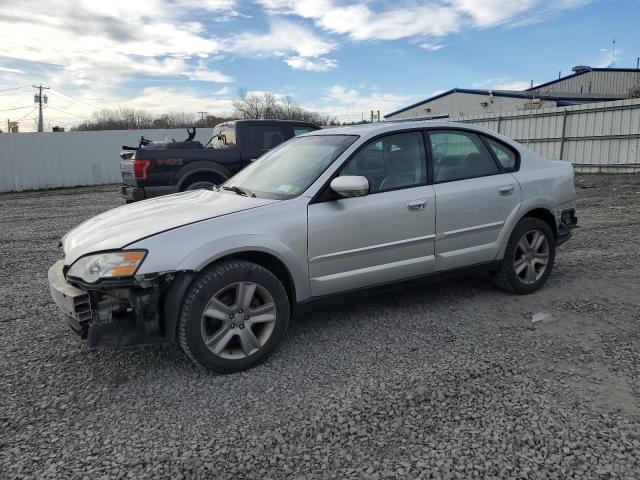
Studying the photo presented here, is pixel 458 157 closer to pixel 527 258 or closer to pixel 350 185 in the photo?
pixel 527 258

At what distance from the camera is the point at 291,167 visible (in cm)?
415

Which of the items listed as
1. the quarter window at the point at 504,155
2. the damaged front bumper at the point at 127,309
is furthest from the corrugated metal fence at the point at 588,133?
the damaged front bumper at the point at 127,309

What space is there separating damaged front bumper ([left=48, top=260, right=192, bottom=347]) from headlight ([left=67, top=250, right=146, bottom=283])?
6 centimetres

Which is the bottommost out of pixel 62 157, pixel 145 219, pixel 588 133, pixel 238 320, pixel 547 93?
pixel 238 320

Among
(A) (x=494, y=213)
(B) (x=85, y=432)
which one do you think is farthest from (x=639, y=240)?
(B) (x=85, y=432)

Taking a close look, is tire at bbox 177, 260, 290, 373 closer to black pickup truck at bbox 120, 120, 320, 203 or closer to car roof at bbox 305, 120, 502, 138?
car roof at bbox 305, 120, 502, 138

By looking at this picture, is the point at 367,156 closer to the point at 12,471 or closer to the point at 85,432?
the point at 85,432

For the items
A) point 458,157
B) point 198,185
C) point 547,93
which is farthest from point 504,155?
point 547,93

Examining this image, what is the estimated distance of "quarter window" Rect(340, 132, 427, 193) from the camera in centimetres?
394

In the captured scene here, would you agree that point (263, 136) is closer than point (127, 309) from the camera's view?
No

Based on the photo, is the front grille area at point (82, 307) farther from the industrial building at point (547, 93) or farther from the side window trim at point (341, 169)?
the industrial building at point (547, 93)

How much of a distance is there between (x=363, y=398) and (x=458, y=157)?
239cm

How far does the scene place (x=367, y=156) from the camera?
4.00m

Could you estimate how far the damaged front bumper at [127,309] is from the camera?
3.04m
